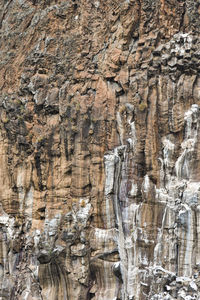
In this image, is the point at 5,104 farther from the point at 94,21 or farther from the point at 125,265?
the point at 125,265

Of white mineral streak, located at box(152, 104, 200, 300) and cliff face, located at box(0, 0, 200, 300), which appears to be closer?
white mineral streak, located at box(152, 104, 200, 300)

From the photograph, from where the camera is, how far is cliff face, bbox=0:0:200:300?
15805 mm

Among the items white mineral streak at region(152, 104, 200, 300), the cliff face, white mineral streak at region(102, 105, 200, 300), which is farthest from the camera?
the cliff face

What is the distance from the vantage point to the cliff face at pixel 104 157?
15.8 meters

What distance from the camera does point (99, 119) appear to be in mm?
17453

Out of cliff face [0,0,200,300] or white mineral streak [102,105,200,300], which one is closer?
white mineral streak [102,105,200,300]

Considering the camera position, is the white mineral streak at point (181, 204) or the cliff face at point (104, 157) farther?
the cliff face at point (104, 157)

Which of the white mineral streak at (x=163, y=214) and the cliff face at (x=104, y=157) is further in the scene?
the cliff face at (x=104, y=157)

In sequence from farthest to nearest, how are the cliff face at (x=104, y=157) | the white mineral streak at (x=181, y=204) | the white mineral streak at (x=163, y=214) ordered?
the cliff face at (x=104, y=157), the white mineral streak at (x=163, y=214), the white mineral streak at (x=181, y=204)

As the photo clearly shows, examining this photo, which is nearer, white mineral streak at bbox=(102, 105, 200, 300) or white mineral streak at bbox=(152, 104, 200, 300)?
white mineral streak at bbox=(152, 104, 200, 300)

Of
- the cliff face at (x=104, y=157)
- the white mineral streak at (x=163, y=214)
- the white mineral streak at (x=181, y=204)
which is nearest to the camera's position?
the white mineral streak at (x=181, y=204)

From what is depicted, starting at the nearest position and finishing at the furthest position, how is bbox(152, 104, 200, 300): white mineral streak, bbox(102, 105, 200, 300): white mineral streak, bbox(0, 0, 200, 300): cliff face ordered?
bbox(152, 104, 200, 300): white mineral streak, bbox(102, 105, 200, 300): white mineral streak, bbox(0, 0, 200, 300): cliff face

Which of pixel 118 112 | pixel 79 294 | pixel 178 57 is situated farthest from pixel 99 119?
pixel 79 294

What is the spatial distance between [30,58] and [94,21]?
11.6 feet
